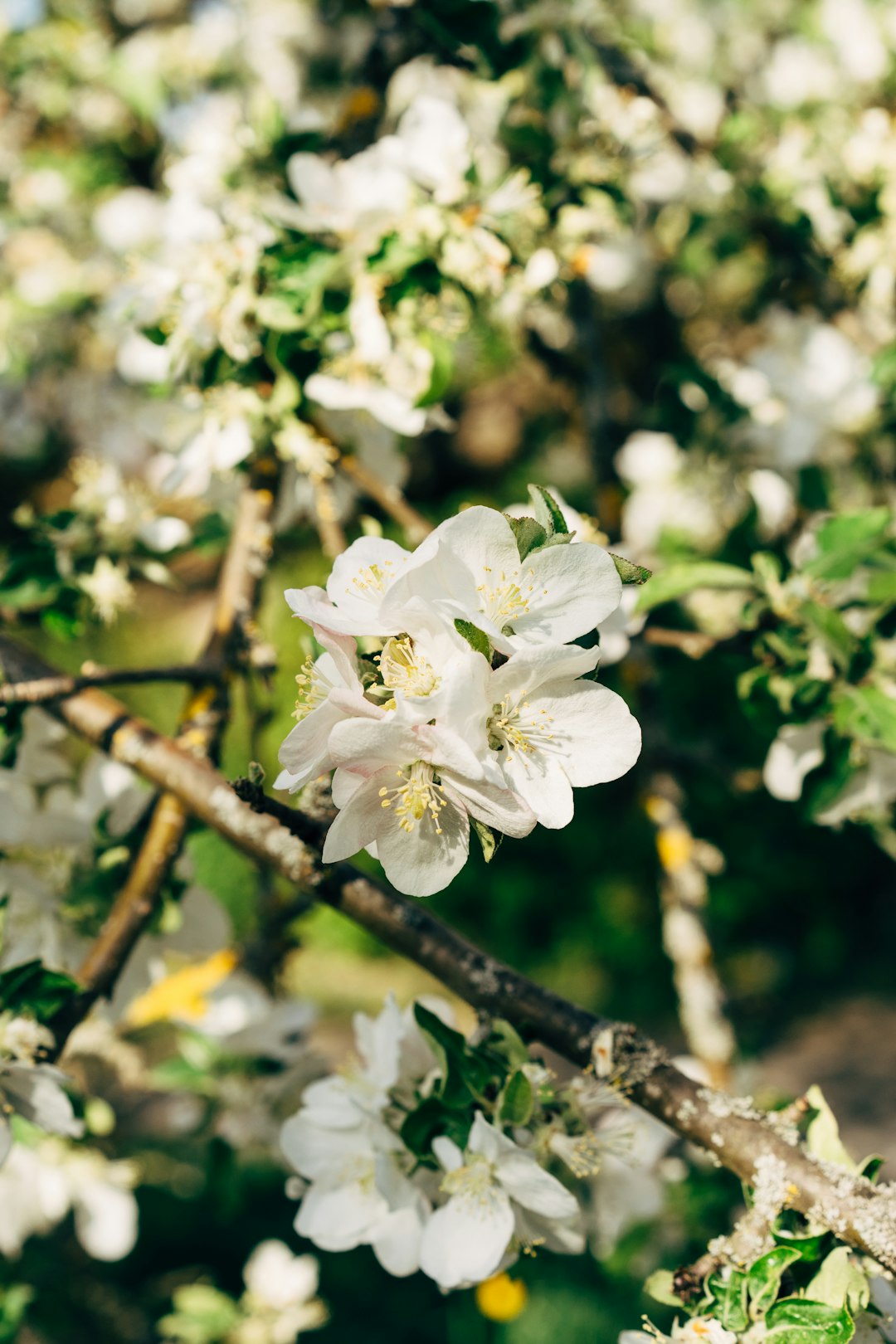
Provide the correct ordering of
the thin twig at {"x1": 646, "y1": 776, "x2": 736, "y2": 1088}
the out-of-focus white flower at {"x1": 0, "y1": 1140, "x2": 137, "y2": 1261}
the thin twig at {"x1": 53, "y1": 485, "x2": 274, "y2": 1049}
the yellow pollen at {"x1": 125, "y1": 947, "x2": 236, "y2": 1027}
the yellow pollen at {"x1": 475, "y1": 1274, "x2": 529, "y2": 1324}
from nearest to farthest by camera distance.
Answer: the thin twig at {"x1": 53, "y1": 485, "x2": 274, "y2": 1049}
the yellow pollen at {"x1": 125, "y1": 947, "x2": 236, "y2": 1027}
the out-of-focus white flower at {"x1": 0, "y1": 1140, "x2": 137, "y2": 1261}
the thin twig at {"x1": 646, "y1": 776, "x2": 736, "y2": 1088}
the yellow pollen at {"x1": 475, "y1": 1274, "x2": 529, "y2": 1324}

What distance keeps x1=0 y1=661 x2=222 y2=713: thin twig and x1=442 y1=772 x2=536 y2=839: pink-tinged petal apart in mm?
559

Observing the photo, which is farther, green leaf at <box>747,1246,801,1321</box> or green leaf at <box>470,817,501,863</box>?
green leaf at <box>747,1246,801,1321</box>

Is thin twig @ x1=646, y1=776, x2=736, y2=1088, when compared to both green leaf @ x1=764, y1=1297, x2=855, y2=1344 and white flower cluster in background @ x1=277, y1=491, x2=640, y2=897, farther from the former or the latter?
white flower cluster in background @ x1=277, y1=491, x2=640, y2=897

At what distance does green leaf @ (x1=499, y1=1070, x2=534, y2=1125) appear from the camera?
2.89 feet

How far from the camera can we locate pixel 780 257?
2.08 meters

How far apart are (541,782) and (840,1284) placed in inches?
20.3

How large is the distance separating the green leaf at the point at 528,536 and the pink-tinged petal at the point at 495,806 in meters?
0.18

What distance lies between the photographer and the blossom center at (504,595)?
0.74 metres

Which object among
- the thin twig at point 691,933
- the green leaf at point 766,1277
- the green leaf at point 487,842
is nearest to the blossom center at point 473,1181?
the green leaf at point 766,1277

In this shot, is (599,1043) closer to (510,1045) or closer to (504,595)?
(510,1045)

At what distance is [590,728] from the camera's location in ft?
2.46

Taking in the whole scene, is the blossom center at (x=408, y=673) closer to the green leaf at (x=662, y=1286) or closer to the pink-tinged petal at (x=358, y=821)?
the pink-tinged petal at (x=358, y=821)

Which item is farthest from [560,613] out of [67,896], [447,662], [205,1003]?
[205,1003]

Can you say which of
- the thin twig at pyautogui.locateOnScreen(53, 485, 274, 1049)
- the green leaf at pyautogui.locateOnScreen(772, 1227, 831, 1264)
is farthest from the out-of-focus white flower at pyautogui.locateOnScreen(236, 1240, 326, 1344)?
the green leaf at pyautogui.locateOnScreen(772, 1227, 831, 1264)
